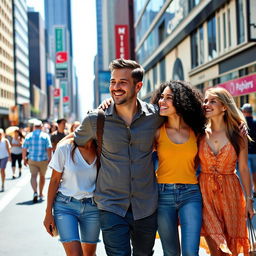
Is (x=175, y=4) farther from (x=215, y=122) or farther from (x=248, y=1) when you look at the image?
(x=215, y=122)

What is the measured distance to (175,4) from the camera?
29422mm

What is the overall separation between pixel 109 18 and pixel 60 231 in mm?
136547

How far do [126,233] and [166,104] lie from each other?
3.77 feet

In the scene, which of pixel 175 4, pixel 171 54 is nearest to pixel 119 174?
pixel 175 4

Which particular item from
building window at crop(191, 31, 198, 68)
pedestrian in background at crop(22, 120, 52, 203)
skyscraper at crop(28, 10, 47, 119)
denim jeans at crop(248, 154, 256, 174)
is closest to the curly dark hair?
denim jeans at crop(248, 154, 256, 174)

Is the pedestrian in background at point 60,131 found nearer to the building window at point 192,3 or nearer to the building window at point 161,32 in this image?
the building window at point 192,3

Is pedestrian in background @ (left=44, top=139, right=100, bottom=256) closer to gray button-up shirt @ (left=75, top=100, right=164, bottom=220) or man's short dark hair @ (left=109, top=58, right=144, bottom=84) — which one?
gray button-up shirt @ (left=75, top=100, right=164, bottom=220)

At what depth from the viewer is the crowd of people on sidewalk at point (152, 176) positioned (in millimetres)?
3562

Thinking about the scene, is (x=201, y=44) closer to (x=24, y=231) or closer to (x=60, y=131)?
(x=60, y=131)

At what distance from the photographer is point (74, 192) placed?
383cm

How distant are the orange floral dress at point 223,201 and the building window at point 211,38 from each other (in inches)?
761

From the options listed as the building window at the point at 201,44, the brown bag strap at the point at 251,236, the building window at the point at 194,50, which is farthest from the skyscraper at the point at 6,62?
the brown bag strap at the point at 251,236

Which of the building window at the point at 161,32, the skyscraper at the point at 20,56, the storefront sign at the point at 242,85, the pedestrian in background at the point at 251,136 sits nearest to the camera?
the pedestrian in background at the point at 251,136

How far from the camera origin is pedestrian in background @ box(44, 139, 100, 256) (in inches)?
150
